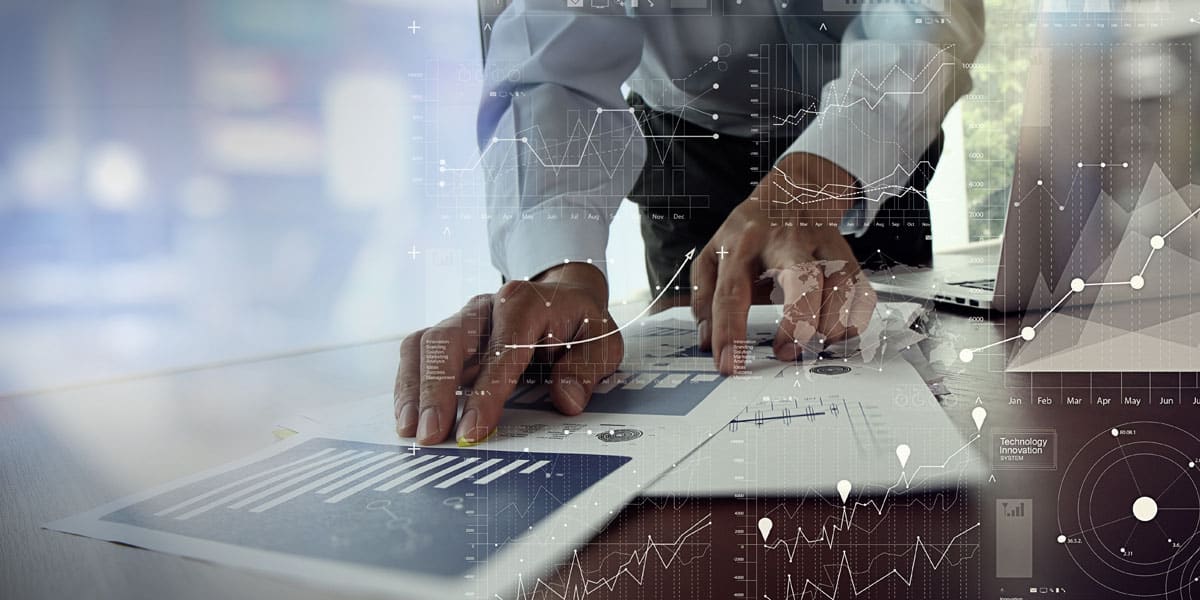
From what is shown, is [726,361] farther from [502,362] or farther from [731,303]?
[502,362]

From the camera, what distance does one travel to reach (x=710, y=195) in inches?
22.7

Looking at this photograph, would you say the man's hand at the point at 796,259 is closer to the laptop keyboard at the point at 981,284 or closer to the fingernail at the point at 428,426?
the laptop keyboard at the point at 981,284

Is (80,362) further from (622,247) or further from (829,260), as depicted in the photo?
(829,260)

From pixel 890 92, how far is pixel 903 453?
0.92ft

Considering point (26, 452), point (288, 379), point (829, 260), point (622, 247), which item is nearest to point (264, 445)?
point (288, 379)

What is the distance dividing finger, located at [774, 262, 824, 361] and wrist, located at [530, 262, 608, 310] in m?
0.14

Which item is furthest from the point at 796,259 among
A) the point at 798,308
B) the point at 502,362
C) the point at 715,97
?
the point at 502,362

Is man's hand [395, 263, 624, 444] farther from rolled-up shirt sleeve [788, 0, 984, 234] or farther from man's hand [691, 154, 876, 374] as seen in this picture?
rolled-up shirt sleeve [788, 0, 984, 234]
